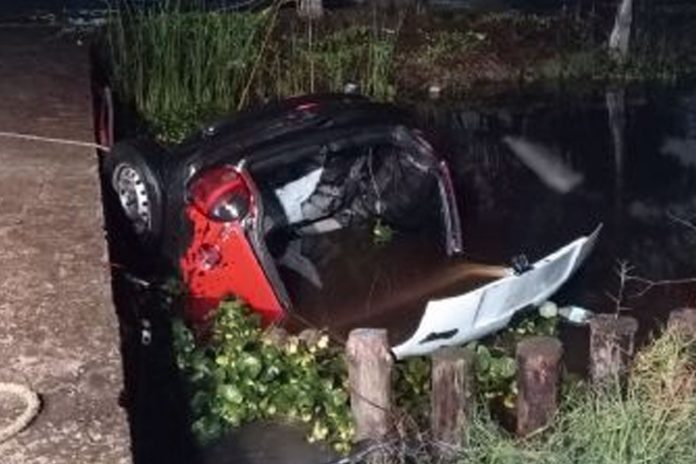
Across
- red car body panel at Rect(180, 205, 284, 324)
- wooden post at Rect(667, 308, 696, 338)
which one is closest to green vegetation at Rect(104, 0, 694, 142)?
red car body panel at Rect(180, 205, 284, 324)

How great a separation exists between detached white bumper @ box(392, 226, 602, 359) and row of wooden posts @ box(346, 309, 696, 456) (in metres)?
0.77

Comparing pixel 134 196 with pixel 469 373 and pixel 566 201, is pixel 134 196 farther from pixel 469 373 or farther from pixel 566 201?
pixel 566 201

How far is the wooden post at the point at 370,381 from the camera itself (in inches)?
215

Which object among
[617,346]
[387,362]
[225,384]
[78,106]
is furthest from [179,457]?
[78,106]

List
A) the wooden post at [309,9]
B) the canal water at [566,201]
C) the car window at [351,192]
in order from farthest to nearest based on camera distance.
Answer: the wooden post at [309,9] → the car window at [351,192] → the canal water at [566,201]

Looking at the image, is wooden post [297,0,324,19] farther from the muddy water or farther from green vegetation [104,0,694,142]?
the muddy water

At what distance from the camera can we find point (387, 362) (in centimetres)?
548

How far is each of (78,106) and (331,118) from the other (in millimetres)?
1847

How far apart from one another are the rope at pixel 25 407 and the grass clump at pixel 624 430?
61.7 inches

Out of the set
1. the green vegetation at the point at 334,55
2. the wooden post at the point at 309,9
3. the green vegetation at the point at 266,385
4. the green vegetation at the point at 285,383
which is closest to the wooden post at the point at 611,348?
the green vegetation at the point at 285,383

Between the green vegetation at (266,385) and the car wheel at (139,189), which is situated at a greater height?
the car wheel at (139,189)

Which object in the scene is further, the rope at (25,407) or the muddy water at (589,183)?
the muddy water at (589,183)

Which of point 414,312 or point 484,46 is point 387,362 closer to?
point 414,312

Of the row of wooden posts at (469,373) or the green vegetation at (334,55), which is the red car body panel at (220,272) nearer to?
the row of wooden posts at (469,373)
